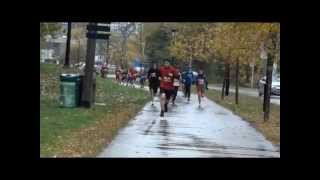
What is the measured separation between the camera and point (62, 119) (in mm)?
15031

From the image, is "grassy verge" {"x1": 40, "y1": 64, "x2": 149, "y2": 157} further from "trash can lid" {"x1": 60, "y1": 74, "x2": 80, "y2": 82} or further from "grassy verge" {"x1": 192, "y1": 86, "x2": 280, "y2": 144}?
"grassy verge" {"x1": 192, "y1": 86, "x2": 280, "y2": 144}

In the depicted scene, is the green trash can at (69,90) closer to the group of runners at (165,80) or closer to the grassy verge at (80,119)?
the grassy verge at (80,119)

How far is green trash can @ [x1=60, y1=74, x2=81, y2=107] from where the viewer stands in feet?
60.5

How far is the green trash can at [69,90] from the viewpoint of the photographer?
727 inches

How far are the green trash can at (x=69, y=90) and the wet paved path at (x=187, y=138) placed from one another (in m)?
1.90

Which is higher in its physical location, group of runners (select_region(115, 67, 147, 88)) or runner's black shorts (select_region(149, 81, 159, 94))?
group of runners (select_region(115, 67, 147, 88))

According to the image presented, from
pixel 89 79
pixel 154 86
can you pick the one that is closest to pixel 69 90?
pixel 89 79

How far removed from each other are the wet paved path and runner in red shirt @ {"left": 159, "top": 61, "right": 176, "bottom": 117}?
0.35m

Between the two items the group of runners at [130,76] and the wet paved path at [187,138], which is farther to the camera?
the group of runners at [130,76]

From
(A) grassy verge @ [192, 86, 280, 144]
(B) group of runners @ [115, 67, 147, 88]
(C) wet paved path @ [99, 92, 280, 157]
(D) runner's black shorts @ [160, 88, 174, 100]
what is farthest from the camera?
(B) group of runners @ [115, 67, 147, 88]

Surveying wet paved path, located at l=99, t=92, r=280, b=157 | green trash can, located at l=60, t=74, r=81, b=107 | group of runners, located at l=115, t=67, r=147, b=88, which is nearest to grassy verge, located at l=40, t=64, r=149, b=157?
wet paved path, located at l=99, t=92, r=280, b=157

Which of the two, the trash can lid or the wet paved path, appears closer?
the wet paved path

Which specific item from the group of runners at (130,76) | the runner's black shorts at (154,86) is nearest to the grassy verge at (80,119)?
the runner's black shorts at (154,86)
